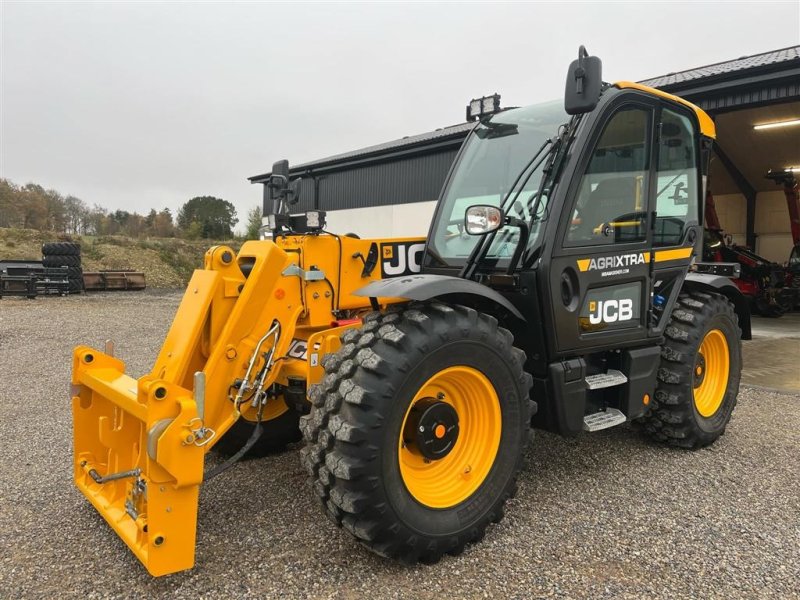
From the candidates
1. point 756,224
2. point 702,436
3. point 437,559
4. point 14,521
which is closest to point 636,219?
point 702,436

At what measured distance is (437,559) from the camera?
2.70 meters

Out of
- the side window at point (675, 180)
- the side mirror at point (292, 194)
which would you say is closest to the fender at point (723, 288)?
the side window at point (675, 180)

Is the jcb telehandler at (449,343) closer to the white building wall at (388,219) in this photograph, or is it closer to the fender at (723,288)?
the fender at (723,288)

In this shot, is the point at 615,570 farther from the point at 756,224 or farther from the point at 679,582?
the point at 756,224

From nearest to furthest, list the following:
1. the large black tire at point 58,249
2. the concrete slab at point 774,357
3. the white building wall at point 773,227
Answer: the concrete slab at point 774,357 < the large black tire at point 58,249 < the white building wall at point 773,227

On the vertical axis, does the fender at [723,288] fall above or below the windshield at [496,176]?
below

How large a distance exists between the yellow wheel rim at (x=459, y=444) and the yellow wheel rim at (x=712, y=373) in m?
2.43

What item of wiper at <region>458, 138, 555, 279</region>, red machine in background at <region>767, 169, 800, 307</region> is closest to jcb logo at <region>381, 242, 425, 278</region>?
wiper at <region>458, 138, 555, 279</region>

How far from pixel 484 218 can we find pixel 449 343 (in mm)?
845

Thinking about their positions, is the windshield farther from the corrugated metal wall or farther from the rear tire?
the corrugated metal wall

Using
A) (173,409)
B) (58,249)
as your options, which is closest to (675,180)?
(173,409)

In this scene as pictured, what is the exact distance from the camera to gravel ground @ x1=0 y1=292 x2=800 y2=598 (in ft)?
8.29

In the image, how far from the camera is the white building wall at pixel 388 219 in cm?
1630

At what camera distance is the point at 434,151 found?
15.5 metres
